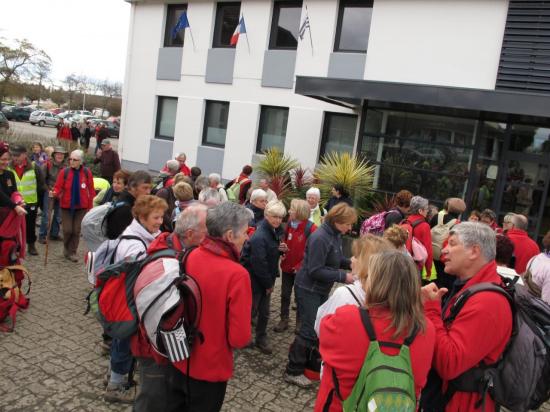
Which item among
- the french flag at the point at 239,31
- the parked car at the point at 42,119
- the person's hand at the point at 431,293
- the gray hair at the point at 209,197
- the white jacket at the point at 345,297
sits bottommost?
the white jacket at the point at 345,297

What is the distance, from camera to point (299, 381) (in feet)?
14.2

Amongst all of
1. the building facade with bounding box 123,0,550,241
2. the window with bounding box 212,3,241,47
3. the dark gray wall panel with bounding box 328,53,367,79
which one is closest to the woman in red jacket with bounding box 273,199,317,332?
the building facade with bounding box 123,0,550,241

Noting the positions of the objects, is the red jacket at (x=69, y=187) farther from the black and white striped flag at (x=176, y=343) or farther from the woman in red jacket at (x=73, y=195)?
the black and white striped flag at (x=176, y=343)

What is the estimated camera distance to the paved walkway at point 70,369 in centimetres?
370

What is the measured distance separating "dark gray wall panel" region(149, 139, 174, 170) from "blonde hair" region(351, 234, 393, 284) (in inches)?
547

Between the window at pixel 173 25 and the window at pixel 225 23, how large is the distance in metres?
1.54

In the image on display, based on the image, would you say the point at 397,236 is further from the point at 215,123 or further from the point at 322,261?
the point at 215,123

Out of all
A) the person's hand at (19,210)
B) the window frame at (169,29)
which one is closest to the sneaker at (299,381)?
the person's hand at (19,210)

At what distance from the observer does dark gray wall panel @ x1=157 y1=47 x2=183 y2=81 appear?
15.5 metres

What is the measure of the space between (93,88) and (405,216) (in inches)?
3036

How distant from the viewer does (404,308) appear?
199cm

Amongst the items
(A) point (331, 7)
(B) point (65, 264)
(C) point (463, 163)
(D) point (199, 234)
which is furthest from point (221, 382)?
(A) point (331, 7)

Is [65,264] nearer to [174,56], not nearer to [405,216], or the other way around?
[405,216]

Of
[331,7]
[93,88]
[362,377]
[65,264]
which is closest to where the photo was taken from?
[362,377]
